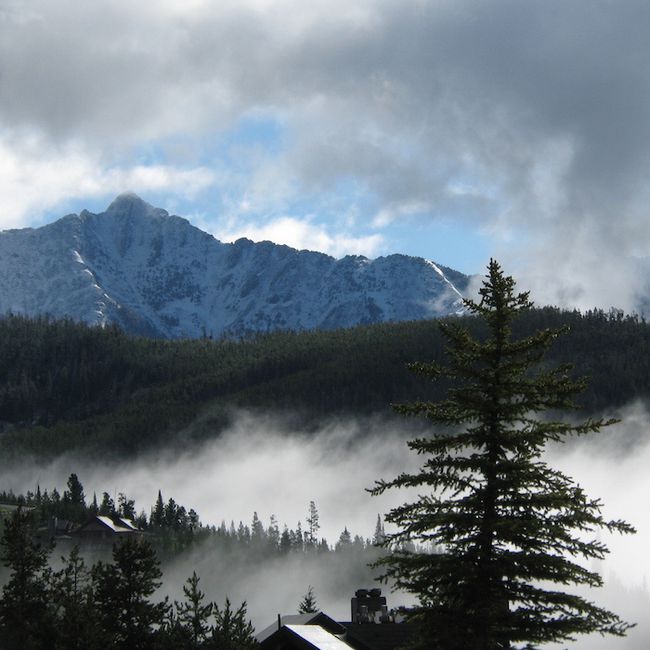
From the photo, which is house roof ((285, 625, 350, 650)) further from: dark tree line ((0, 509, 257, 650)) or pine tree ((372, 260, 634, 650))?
pine tree ((372, 260, 634, 650))

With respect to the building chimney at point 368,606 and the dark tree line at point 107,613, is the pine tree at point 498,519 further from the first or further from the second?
the building chimney at point 368,606

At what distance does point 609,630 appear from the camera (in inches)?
1250

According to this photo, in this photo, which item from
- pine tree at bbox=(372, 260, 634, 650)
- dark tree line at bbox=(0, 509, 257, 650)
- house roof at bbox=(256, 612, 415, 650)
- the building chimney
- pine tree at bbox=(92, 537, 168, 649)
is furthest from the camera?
the building chimney

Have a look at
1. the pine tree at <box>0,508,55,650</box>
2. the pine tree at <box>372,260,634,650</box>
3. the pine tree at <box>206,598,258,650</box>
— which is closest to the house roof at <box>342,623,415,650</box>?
the pine tree at <box>206,598,258,650</box>

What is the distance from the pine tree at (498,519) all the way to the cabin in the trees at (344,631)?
10.4 feet

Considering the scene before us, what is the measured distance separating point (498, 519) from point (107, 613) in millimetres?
24276

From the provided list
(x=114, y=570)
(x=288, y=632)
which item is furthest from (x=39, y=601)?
(x=288, y=632)

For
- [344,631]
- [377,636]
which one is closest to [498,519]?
[377,636]

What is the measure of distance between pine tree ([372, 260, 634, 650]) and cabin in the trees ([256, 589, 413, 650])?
3184mm

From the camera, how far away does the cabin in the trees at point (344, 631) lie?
5012cm

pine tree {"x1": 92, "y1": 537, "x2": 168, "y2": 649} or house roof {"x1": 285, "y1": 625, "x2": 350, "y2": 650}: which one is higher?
pine tree {"x1": 92, "y1": 537, "x2": 168, "y2": 649}

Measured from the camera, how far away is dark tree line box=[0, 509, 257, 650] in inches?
1882

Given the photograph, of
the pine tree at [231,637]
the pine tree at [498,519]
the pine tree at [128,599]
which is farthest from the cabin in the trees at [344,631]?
the pine tree at [128,599]

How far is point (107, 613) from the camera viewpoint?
172 ft
